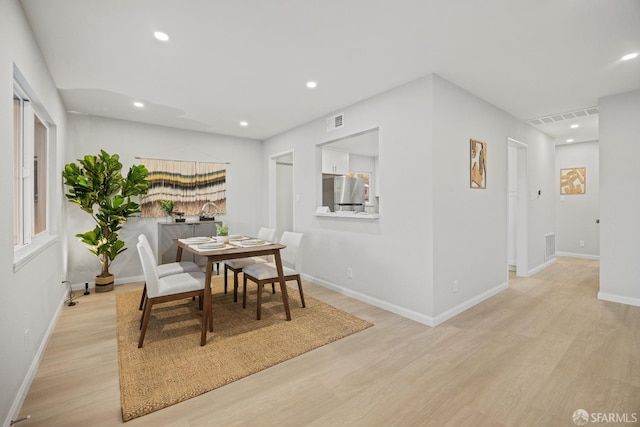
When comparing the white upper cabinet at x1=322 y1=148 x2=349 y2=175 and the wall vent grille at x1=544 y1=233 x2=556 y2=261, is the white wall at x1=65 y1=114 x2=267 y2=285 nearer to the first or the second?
the white upper cabinet at x1=322 y1=148 x2=349 y2=175

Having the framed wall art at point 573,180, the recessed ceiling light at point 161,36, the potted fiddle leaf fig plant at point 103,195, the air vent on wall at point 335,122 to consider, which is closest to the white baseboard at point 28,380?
the potted fiddle leaf fig plant at point 103,195

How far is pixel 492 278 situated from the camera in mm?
3809

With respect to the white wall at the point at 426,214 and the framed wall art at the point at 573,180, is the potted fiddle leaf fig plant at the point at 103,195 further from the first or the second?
the framed wall art at the point at 573,180

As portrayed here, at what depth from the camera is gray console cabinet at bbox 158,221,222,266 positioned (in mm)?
4543

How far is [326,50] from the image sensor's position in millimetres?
2502

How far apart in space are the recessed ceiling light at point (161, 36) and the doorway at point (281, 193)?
10.7ft

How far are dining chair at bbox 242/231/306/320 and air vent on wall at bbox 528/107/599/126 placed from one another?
4.12m

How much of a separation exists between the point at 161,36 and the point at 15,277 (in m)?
1.97

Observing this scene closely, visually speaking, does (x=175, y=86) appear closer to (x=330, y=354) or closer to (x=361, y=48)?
(x=361, y=48)

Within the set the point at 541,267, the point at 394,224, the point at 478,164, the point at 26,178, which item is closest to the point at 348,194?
the point at 394,224

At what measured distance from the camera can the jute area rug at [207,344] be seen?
1928mm

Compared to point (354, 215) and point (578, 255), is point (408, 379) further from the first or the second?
point (578, 255)

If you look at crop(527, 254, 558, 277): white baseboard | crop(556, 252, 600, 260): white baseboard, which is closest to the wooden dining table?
crop(527, 254, 558, 277): white baseboard

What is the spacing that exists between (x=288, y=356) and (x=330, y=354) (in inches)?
13.5
